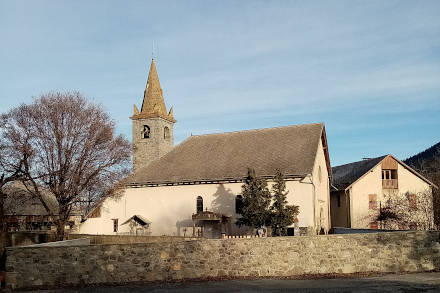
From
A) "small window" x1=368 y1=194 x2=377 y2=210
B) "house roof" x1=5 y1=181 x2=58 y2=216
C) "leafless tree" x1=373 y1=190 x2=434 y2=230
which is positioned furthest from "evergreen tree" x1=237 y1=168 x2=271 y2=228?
"house roof" x1=5 y1=181 x2=58 y2=216

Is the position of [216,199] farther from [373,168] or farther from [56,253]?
[56,253]

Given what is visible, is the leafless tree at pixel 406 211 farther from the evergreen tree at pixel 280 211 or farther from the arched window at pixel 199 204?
the arched window at pixel 199 204

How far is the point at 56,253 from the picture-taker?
17641 millimetres

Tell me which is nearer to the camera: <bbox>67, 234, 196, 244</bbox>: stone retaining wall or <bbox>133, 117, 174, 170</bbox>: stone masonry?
<bbox>67, 234, 196, 244</bbox>: stone retaining wall

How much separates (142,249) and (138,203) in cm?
2081

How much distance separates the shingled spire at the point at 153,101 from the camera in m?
48.7

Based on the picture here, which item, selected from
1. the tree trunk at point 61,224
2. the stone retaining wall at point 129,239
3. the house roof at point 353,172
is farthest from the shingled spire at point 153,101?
the house roof at point 353,172

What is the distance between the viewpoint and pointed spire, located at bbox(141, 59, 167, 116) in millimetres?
48938

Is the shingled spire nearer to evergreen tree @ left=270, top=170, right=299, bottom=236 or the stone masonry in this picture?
the stone masonry

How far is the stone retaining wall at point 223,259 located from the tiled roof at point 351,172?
22.4 m

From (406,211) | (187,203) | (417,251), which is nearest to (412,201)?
→ (406,211)

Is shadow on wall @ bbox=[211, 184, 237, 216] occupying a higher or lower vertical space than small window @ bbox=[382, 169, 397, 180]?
lower

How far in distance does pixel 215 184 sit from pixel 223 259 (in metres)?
17.1

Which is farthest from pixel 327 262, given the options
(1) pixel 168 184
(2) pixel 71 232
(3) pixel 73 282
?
(2) pixel 71 232
